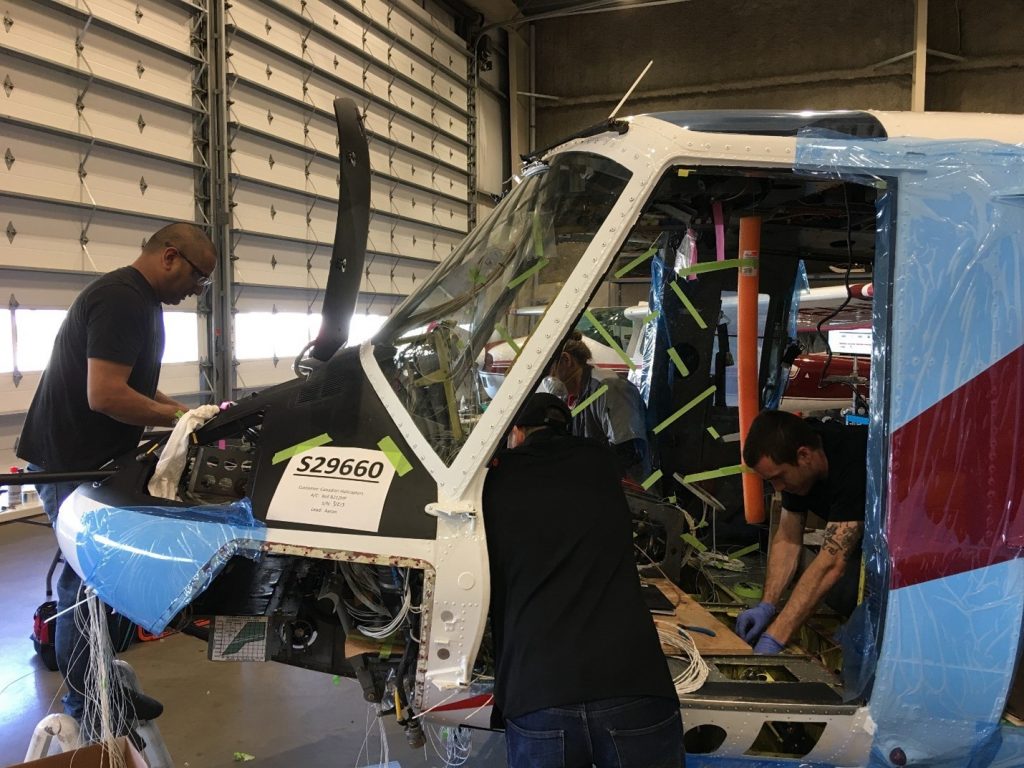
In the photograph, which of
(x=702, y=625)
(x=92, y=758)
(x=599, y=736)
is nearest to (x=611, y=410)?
(x=702, y=625)

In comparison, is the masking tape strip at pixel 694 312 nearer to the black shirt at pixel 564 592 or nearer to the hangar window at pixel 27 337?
the black shirt at pixel 564 592

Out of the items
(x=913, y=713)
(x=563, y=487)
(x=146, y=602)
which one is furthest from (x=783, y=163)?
(x=146, y=602)

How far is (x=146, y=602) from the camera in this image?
6.24 ft

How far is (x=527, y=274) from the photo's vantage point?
221 cm

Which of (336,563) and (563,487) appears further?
(336,563)

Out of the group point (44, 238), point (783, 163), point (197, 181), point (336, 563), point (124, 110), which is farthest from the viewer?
point (197, 181)

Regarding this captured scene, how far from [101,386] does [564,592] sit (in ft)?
5.89

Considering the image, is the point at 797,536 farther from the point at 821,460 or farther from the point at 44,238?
the point at 44,238

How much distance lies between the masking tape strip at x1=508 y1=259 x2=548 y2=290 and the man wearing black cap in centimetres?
59

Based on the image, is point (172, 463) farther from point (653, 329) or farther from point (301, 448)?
point (653, 329)

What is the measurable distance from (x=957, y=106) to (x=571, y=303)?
1231cm

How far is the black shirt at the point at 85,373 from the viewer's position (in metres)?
2.55

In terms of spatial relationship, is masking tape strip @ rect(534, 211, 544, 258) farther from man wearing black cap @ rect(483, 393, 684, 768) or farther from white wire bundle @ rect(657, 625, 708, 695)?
white wire bundle @ rect(657, 625, 708, 695)

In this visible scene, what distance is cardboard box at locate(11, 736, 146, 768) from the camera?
2.13 m
